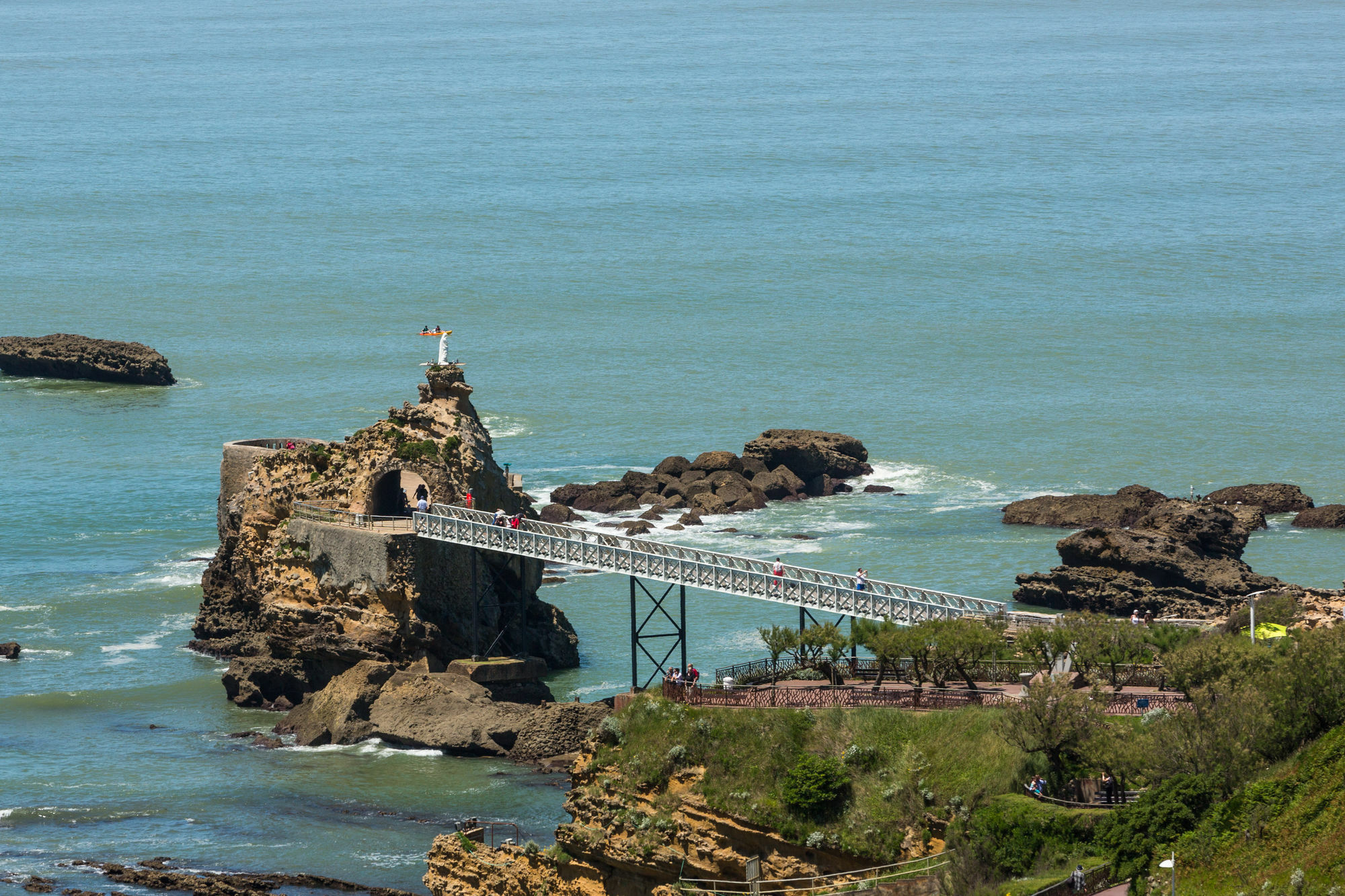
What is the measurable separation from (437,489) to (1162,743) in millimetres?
37683

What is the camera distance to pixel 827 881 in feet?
161

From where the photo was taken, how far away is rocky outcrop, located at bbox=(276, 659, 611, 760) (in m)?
70.6

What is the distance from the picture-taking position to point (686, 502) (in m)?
107

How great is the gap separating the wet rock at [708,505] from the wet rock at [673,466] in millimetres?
4595

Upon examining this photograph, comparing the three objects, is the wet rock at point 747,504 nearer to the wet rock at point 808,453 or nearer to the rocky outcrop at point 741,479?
the rocky outcrop at point 741,479

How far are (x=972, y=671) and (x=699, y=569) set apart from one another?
15.3 meters

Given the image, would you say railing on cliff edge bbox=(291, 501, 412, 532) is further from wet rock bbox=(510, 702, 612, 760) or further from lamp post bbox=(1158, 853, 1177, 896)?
lamp post bbox=(1158, 853, 1177, 896)

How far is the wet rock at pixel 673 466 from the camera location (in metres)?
112

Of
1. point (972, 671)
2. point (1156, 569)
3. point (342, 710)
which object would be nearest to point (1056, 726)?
point (972, 671)

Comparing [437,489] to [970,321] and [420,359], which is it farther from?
[970,321]

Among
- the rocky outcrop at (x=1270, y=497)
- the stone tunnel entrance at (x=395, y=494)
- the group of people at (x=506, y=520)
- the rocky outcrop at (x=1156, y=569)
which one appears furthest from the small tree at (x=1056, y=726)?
the rocky outcrop at (x=1270, y=497)

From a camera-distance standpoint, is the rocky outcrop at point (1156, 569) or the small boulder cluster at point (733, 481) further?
the small boulder cluster at point (733, 481)

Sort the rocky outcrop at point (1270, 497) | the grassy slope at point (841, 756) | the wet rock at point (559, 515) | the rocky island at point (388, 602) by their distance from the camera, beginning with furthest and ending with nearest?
1. the rocky outcrop at point (1270, 497)
2. the wet rock at point (559, 515)
3. the rocky island at point (388, 602)
4. the grassy slope at point (841, 756)

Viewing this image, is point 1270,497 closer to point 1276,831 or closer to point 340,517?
point 340,517
